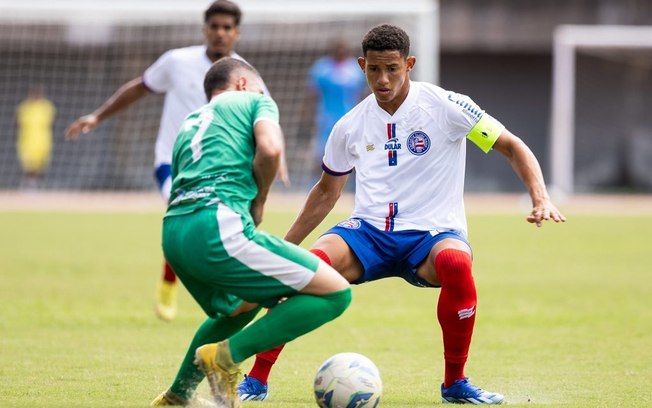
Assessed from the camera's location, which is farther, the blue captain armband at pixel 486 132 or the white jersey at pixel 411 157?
the white jersey at pixel 411 157

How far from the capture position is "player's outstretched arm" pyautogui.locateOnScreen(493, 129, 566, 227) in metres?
6.06

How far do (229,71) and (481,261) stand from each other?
9112 millimetres

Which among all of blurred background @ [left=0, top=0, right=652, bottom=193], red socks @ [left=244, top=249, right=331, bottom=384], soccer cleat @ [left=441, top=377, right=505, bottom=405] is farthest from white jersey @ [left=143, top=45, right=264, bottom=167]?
blurred background @ [left=0, top=0, right=652, bottom=193]

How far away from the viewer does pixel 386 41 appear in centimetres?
640

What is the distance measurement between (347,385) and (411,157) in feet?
5.28

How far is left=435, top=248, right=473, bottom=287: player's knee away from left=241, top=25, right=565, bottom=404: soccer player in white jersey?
0.02 m

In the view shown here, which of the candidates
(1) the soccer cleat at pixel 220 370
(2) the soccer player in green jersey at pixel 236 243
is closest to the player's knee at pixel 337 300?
(2) the soccer player in green jersey at pixel 236 243

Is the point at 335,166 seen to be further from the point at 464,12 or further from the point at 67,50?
the point at 464,12

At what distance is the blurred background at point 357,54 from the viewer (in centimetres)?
2258

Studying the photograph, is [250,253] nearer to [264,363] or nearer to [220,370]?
[220,370]

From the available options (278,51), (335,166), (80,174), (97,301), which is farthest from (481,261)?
(80,174)

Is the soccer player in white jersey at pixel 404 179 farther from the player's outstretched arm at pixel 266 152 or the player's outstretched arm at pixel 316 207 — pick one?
the player's outstretched arm at pixel 266 152

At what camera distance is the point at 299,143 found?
2442 centimetres

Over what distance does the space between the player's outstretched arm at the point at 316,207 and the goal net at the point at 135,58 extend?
1512 cm
